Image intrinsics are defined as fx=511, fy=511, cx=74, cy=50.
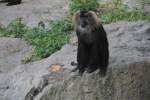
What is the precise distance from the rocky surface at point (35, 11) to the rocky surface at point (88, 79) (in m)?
3.71

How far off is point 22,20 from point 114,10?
7.12 feet

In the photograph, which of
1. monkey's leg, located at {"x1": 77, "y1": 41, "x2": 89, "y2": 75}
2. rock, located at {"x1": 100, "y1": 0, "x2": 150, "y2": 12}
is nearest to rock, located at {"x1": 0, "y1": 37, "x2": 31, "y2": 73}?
monkey's leg, located at {"x1": 77, "y1": 41, "x2": 89, "y2": 75}

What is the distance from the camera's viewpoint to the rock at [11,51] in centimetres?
949

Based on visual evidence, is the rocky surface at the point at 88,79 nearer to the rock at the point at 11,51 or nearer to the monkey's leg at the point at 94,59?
the monkey's leg at the point at 94,59

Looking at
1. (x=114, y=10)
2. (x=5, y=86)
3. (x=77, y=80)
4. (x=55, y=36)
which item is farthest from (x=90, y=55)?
(x=114, y=10)

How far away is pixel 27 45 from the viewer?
1034cm

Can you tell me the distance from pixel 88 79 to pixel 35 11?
19.0 feet

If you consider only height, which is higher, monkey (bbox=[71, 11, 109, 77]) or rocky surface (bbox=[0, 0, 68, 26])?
monkey (bbox=[71, 11, 109, 77])

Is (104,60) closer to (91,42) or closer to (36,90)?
(91,42)

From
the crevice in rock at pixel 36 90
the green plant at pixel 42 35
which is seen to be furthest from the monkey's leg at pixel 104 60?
the green plant at pixel 42 35

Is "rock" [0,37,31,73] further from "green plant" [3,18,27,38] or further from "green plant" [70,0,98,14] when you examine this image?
"green plant" [70,0,98,14]

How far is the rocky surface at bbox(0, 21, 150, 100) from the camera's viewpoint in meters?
6.98

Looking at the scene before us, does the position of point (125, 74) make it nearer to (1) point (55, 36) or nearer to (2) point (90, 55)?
(2) point (90, 55)

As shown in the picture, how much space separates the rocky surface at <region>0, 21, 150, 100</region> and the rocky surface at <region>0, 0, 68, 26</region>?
12.2 feet
